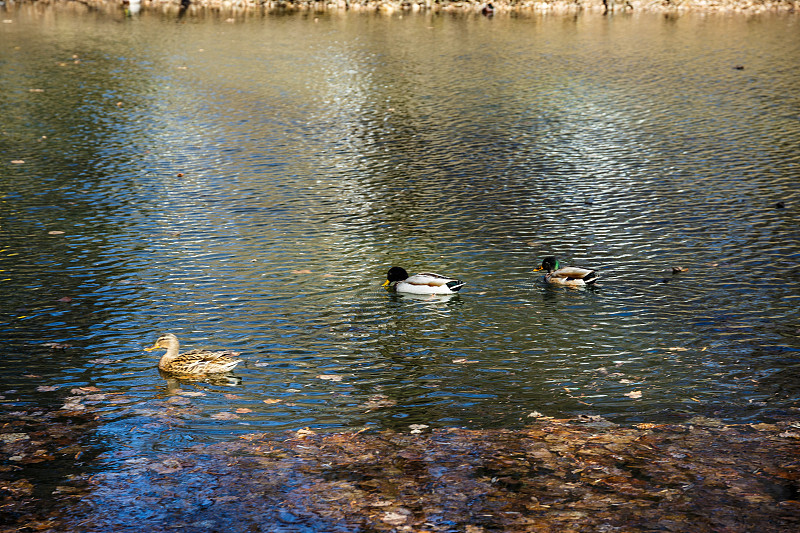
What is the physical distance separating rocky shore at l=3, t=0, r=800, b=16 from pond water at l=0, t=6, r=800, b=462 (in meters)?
24.6

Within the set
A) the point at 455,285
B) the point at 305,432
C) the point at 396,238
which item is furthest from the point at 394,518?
the point at 396,238

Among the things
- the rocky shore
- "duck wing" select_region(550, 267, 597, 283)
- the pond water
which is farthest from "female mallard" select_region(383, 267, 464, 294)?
the rocky shore

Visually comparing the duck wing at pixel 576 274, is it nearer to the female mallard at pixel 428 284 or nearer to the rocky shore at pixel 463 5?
the female mallard at pixel 428 284

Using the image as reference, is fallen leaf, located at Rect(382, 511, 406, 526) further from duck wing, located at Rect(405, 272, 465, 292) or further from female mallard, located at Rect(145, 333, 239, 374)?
duck wing, located at Rect(405, 272, 465, 292)

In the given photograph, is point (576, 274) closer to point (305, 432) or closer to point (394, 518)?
point (305, 432)

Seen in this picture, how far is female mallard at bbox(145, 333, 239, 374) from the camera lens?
13.2m

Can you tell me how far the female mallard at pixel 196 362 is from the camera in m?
13.2

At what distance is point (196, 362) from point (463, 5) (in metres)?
59.9

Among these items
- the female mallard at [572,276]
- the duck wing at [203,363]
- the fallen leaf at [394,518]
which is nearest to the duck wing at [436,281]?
the female mallard at [572,276]

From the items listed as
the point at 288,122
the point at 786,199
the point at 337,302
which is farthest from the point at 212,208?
the point at 786,199

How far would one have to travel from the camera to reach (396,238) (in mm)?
20266

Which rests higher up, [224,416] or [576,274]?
[576,274]

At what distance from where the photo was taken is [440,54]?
46.7 meters

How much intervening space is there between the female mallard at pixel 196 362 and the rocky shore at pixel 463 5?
55270 millimetres
